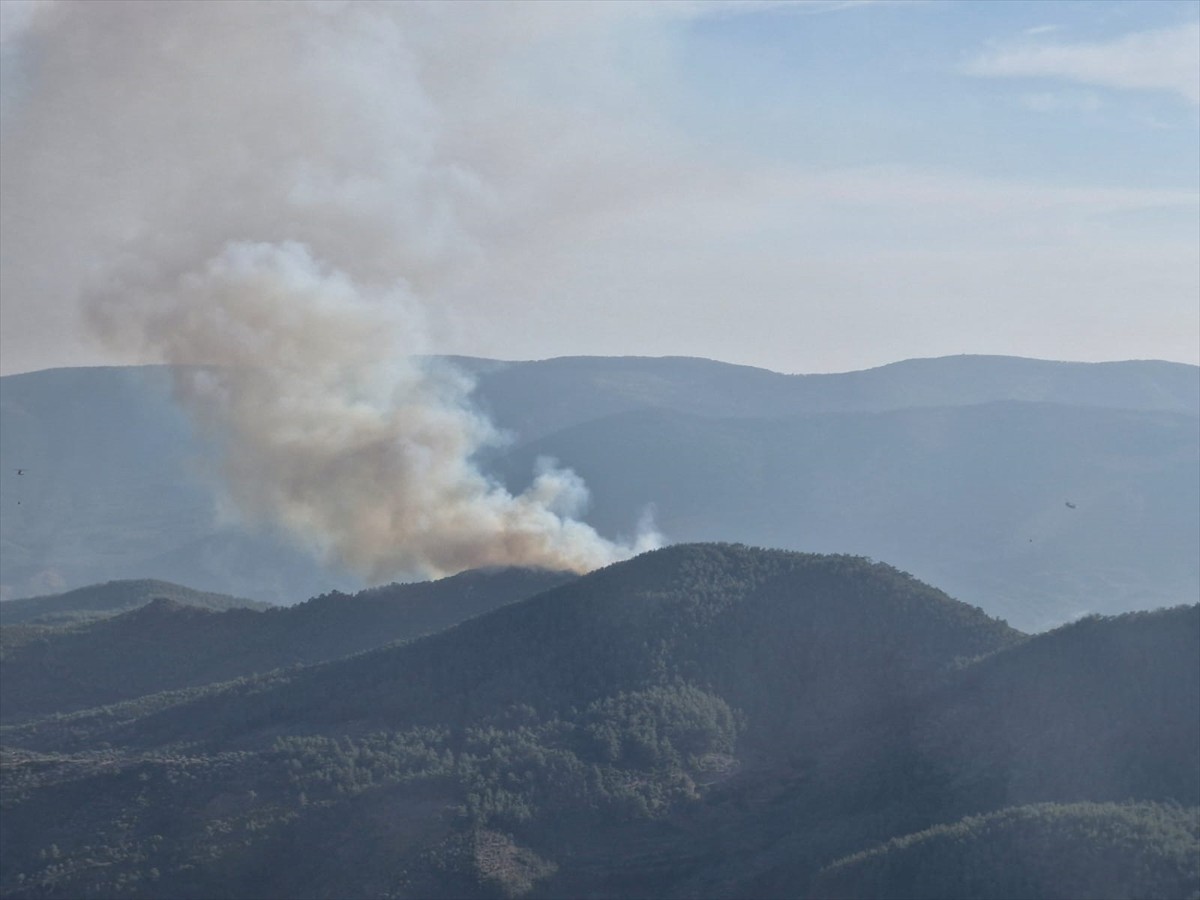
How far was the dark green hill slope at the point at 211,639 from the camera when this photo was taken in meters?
103

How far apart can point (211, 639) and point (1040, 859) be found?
A: 6481 cm

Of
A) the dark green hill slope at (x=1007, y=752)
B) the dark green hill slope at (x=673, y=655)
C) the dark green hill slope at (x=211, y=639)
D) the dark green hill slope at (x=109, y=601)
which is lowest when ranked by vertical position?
the dark green hill slope at (x=1007, y=752)

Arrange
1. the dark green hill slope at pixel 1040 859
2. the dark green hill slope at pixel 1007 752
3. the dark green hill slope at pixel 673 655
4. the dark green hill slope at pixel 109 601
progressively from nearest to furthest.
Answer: the dark green hill slope at pixel 1040 859 → the dark green hill slope at pixel 1007 752 → the dark green hill slope at pixel 673 655 → the dark green hill slope at pixel 109 601

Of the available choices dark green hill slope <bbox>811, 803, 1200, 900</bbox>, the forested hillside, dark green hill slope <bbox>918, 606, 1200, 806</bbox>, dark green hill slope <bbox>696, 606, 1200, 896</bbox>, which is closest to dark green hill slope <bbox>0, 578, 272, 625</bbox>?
the forested hillside

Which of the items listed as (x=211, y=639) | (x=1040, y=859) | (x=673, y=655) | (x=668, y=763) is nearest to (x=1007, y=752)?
(x=1040, y=859)

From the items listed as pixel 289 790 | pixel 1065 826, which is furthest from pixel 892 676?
pixel 289 790

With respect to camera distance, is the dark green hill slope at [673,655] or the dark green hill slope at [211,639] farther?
the dark green hill slope at [211,639]

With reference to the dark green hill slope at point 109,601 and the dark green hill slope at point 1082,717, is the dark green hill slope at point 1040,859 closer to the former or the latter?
→ the dark green hill slope at point 1082,717

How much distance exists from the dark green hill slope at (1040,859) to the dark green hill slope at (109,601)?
293 feet

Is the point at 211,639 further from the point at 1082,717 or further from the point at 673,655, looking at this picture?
the point at 1082,717

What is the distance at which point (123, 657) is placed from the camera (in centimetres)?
10688

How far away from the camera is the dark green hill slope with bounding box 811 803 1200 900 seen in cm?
5462

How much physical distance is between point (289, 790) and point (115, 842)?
24.3 ft

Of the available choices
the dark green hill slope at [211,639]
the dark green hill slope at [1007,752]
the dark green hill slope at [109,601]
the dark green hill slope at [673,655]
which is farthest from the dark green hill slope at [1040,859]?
the dark green hill slope at [109,601]
